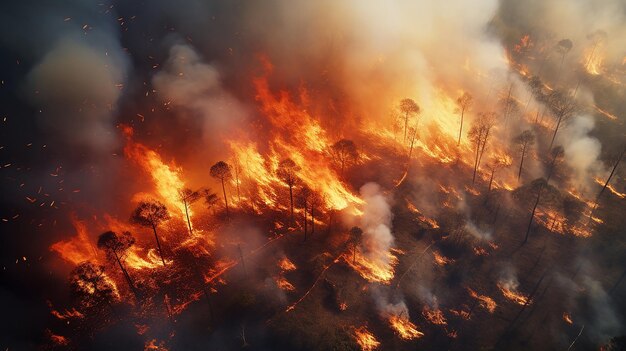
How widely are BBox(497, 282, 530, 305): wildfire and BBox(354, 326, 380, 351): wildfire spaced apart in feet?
77.9

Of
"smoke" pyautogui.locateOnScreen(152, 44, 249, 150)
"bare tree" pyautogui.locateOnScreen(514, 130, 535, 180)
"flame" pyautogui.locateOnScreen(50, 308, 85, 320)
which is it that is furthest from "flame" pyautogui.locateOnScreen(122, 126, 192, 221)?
"bare tree" pyautogui.locateOnScreen(514, 130, 535, 180)

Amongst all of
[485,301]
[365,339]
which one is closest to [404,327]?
[365,339]

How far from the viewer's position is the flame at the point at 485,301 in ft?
193

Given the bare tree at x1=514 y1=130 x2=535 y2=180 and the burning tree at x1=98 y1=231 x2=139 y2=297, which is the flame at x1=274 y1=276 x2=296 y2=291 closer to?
the burning tree at x1=98 y1=231 x2=139 y2=297

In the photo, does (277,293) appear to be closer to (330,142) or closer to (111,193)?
(111,193)

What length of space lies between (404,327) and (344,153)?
117 feet

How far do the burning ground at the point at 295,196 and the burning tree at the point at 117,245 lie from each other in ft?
0.84

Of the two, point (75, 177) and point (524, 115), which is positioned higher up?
point (524, 115)

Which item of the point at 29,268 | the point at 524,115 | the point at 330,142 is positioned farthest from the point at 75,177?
the point at 524,115

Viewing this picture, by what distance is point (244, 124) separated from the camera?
86.4m

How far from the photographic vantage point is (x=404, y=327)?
5456 cm

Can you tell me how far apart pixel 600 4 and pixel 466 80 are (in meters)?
A: 70.4

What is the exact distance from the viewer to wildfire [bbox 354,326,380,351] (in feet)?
168

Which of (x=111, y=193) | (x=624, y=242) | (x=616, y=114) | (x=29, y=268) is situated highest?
(x=616, y=114)
